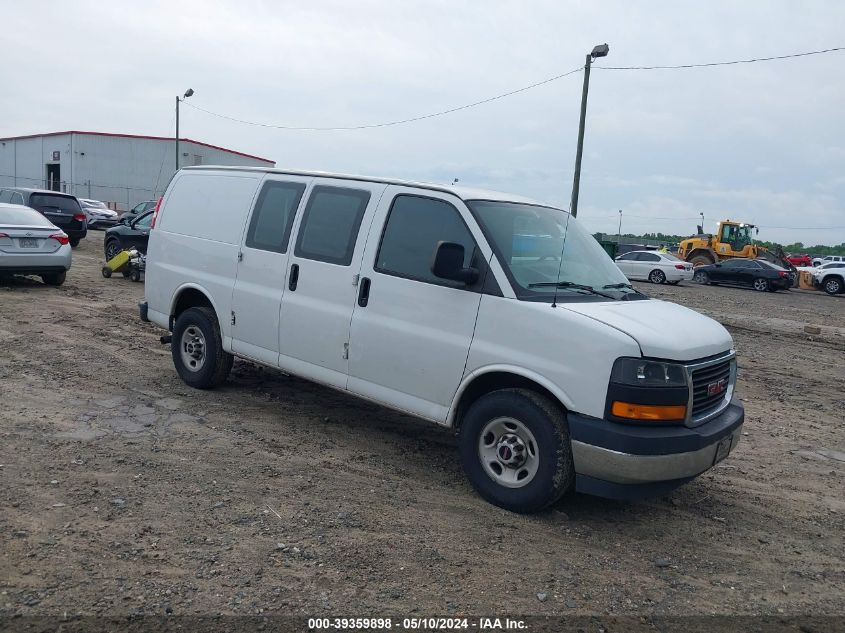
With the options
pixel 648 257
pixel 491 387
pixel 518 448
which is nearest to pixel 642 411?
pixel 518 448

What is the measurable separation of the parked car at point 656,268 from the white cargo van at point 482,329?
2536cm

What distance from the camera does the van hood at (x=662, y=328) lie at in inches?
167

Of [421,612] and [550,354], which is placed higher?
[550,354]

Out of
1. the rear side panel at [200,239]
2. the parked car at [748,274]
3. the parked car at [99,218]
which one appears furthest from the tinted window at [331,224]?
the parked car at [99,218]

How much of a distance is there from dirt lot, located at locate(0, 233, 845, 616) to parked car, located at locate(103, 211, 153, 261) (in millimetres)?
11070

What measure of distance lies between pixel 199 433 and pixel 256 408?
35.3 inches

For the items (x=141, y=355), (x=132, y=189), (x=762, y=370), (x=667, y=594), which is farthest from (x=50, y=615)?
(x=132, y=189)

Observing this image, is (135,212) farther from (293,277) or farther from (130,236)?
(293,277)

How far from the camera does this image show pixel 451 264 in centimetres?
469

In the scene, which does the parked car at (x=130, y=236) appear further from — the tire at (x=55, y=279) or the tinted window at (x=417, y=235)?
the tinted window at (x=417, y=235)

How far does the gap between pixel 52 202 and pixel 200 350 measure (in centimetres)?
1720

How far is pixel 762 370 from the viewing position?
10469 millimetres

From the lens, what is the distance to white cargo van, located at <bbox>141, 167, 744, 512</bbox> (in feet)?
14.0

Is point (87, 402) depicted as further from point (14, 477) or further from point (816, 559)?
A: point (816, 559)
